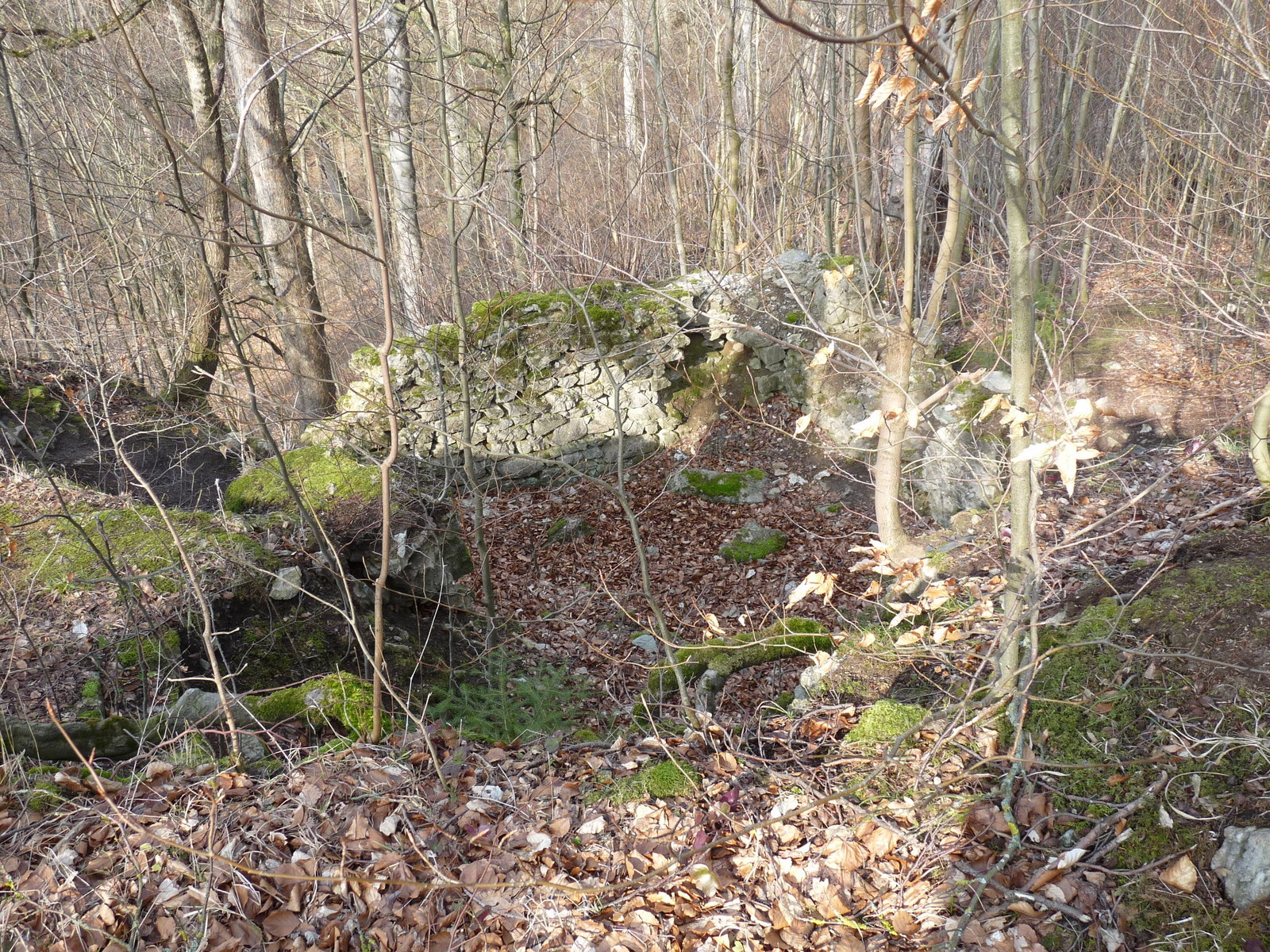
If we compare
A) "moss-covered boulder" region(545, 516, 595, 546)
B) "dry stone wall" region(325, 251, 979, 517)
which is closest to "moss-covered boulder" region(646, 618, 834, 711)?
"moss-covered boulder" region(545, 516, 595, 546)

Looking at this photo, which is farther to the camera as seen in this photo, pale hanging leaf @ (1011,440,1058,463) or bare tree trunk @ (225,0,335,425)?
bare tree trunk @ (225,0,335,425)

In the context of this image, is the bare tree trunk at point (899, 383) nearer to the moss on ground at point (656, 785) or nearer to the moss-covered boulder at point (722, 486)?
the moss on ground at point (656, 785)

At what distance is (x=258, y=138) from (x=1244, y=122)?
29.6ft

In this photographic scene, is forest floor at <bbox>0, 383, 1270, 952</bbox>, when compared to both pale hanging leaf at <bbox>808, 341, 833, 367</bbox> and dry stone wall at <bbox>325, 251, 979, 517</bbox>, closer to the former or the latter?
pale hanging leaf at <bbox>808, 341, 833, 367</bbox>

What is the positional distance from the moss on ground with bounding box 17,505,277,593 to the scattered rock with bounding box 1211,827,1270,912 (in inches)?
179

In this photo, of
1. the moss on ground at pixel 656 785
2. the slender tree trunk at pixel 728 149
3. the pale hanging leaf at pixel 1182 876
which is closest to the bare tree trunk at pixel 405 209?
the slender tree trunk at pixel 728 149

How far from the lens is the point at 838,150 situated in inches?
358

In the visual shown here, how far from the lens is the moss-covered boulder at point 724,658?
3.92 metres

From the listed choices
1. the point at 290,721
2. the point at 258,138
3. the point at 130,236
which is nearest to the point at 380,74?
the point at 258,138

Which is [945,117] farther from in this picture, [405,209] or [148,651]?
[405,209]

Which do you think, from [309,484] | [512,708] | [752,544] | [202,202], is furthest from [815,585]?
[202,202]

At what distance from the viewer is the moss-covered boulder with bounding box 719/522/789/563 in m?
6.54

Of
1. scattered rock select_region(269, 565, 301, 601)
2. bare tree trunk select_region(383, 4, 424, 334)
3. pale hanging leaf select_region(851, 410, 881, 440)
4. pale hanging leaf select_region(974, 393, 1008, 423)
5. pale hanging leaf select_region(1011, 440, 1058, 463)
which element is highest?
bare tree trunk select_region(383, 4, 424, 334)

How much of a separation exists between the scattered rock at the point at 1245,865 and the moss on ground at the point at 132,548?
4534 millimetres
